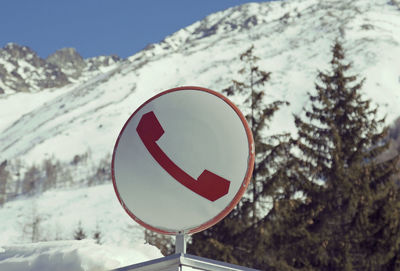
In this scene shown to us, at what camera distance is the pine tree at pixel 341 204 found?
19859mm

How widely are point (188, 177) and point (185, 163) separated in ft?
0.22

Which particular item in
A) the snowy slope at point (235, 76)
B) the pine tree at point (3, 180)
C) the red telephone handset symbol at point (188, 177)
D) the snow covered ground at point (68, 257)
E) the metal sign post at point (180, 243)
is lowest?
the snow covered ground at point (68, 257)

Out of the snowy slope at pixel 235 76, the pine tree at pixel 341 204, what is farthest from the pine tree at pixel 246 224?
the snowy slope at pixel 235 76

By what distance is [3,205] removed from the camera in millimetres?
128875

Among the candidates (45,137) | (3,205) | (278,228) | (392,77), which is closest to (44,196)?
(3,205)

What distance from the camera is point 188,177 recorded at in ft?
10.1

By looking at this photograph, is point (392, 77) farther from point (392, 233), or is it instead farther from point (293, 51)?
point (392, 233)

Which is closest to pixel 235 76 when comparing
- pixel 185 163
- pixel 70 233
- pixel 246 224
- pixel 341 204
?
pixel 70 233

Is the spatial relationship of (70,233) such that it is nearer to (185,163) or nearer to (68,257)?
(68,257)

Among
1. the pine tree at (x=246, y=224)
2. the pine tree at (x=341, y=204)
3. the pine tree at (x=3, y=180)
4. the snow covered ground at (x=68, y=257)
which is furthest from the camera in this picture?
the pine tree at (x=3, y=180)

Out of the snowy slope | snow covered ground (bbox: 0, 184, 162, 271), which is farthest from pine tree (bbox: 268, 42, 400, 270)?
the snowy slope

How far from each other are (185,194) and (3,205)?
13198cm

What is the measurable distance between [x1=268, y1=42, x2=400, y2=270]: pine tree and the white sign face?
16.7 m

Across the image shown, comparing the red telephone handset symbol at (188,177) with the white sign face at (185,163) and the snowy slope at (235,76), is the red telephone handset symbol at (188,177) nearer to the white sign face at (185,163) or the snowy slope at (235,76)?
the white sign face at (185,163)
